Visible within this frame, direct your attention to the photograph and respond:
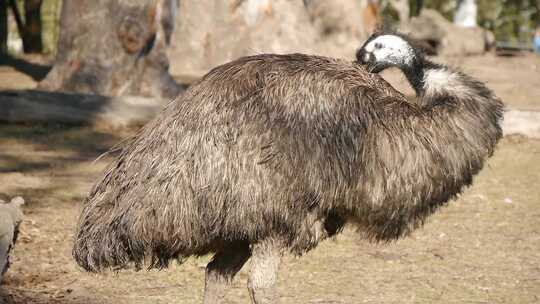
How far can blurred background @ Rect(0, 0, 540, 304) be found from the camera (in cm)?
575

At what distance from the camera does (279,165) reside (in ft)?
13.1

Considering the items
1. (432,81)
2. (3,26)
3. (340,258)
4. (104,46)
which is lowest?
(3,26)

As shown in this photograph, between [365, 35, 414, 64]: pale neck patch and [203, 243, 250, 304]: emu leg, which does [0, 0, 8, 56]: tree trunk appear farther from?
[365, 35, 414, 64]: pale neck patch

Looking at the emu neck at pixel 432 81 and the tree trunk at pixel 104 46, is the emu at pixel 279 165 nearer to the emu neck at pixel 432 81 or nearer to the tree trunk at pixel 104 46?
the emu neck at pixel 432 81

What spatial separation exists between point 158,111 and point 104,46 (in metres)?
1.42

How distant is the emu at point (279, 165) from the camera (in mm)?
3994

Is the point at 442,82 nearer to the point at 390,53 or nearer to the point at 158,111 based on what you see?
the point at 390,53

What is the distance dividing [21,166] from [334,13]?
31.8 ft

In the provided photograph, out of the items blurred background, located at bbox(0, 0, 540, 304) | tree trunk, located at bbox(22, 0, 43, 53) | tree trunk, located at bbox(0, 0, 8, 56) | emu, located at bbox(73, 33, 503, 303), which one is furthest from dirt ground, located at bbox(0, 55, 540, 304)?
tree trunk, located at bbox(22, 0, 43, 53)

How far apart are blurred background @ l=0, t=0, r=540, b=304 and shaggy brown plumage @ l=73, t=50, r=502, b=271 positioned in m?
0.46

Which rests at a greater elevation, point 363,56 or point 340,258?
point 363,56

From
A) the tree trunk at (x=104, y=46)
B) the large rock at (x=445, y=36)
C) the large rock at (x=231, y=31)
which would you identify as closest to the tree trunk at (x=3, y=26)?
the large rock at (x=231, y=31)

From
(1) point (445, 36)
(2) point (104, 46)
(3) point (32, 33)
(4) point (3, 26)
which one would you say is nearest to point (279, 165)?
(2) point (104, 46)

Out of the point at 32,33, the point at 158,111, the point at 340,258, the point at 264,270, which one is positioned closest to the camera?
the point at 264,270
